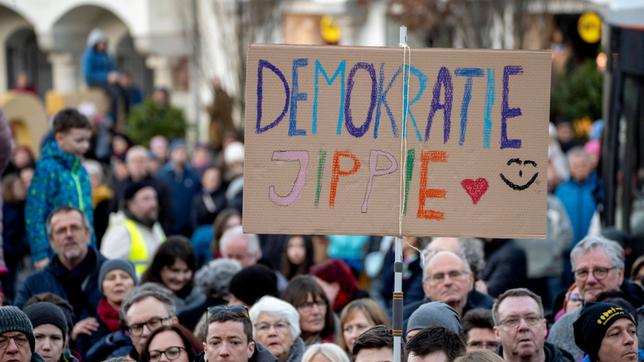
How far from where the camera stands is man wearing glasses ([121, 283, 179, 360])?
10.1m

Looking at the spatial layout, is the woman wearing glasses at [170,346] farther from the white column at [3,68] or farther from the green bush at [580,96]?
the white column at [3,68]

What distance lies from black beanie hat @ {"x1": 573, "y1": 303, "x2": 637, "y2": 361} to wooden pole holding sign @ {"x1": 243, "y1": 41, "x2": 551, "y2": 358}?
76cm

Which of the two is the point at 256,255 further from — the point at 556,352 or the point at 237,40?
the point at 237,40

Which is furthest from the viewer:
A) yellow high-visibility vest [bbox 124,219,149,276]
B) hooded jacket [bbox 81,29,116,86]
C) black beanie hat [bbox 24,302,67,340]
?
hooded jacket [bbox 81,29,116,86]

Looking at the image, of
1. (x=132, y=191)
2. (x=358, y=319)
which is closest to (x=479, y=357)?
(x=358, y=319)

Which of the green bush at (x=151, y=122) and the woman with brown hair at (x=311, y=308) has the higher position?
the green bush at (x=151, y=122)

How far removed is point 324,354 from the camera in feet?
30.1

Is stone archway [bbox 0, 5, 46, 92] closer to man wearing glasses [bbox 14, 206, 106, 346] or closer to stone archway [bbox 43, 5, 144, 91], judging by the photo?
stone archway [bbox 43, 5, 144, 91]

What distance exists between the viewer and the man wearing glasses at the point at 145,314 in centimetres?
1015

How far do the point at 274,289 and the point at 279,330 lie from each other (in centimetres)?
128

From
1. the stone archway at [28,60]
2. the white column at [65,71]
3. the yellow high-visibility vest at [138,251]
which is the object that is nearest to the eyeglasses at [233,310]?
the yellow high-visibility vest at [138,251]

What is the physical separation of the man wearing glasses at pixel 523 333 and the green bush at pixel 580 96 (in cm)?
1731

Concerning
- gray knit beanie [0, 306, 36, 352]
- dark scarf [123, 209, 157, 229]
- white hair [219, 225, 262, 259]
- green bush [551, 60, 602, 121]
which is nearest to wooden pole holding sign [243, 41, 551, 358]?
A: gray knit beanie [0, 306, 36, 352]

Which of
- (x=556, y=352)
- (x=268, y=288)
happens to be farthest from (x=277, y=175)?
(x=268, y=288)
